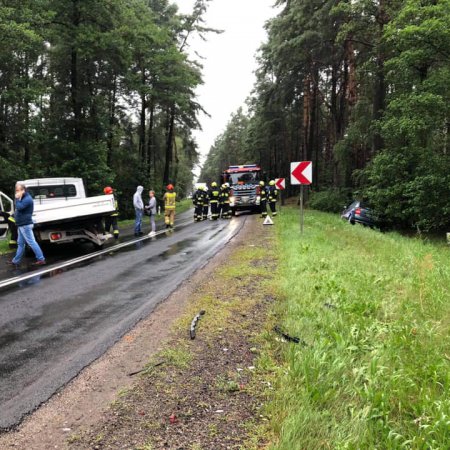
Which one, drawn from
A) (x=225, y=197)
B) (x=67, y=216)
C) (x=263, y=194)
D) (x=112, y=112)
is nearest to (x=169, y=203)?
(x=225, y=197)

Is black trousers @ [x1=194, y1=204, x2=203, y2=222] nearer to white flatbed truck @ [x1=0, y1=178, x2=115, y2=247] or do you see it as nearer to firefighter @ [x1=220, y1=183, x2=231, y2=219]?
firefighter @ [x1=220, y1=183, x2=231, y2=219]

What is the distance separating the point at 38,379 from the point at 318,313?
10.4ft

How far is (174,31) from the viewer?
3447 cm

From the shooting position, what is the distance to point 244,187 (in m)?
23.6

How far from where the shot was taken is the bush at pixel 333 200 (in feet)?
87.1

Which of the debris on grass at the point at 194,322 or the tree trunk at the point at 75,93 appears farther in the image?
the tree trunk at the point at 75,93

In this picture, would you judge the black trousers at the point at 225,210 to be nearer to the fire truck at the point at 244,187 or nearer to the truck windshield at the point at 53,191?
the fire truck at the point at 244,187

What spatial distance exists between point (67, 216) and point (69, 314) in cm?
506

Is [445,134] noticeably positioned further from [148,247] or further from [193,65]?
[193,65]

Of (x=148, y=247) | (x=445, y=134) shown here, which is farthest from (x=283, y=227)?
(x=445, y=134)

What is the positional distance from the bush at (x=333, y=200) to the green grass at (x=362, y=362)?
19.5 m

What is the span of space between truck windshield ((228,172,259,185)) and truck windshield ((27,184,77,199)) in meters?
12.2

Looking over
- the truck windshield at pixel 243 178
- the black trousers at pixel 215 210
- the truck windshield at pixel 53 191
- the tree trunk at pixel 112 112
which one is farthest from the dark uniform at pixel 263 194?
the tree trunk at pixel 112 112

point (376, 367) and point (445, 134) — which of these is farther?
point (445, 134)
